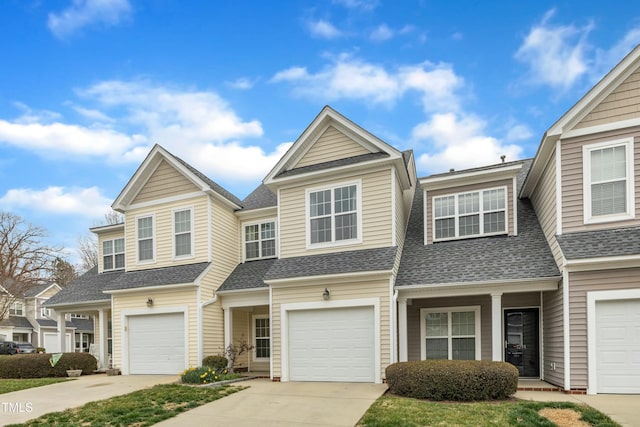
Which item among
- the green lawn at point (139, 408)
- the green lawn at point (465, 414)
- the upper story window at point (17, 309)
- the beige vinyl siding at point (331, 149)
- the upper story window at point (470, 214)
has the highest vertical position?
the beige vinyl siding at point (331, 149)

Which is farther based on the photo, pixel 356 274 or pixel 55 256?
pixel 55 256

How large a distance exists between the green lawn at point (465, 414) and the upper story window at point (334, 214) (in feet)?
17.0

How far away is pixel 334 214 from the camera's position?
42.9ft

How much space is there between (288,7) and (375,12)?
3.07 meters

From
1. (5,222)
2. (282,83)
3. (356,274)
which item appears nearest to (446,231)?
(356,274)

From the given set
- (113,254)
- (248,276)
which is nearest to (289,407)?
(248,276)

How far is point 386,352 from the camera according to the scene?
1130 cm

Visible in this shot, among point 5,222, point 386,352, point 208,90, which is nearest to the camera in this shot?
point 386,352

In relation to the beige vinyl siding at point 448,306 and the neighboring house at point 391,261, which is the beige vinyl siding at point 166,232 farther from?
the beige vinyl siding at point 448,306

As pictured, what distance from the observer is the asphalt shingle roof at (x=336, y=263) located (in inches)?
462

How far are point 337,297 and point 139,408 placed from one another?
5.55m

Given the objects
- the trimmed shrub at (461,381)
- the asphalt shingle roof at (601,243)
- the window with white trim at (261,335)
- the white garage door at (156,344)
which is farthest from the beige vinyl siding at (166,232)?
the asphalt shingle roof at (601,243)

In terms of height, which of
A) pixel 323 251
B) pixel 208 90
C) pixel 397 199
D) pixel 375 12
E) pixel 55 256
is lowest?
pixel 55 256

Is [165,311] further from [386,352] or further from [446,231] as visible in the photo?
[446,231]
